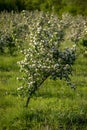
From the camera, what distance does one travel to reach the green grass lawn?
16391 millimetres

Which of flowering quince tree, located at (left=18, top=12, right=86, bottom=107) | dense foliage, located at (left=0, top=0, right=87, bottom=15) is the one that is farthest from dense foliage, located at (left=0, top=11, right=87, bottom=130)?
dense foliage, located at (left=0, top=0, right=87, bottom=15)

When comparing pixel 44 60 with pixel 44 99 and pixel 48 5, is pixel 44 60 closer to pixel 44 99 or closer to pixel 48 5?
pixel 44 99

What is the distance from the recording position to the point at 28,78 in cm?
1780

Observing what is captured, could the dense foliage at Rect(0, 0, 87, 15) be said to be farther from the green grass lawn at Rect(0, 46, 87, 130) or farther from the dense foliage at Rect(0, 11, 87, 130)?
the dense foliage at Rect(0, 11, 87, 130)

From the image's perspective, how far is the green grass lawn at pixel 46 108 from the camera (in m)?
16.4

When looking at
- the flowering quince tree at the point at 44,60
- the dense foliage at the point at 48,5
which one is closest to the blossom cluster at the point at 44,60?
the flowering quince tree at the point at 44,60

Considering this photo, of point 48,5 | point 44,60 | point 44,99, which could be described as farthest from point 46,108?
point 48,5

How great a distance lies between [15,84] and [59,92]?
9.50ft

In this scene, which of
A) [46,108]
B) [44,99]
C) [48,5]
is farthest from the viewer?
[48,5]

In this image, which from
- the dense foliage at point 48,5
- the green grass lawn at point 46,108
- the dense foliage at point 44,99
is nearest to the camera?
the green grass lawn at point 46,108

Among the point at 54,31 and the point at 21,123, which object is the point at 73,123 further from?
the point at 54,31

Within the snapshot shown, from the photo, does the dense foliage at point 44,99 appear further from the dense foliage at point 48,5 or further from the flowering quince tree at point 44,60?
the dense foliage at point 48,5

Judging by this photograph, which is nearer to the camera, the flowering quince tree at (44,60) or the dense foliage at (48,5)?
the flowering quince tree at (44,60)

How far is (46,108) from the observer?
1822cm
